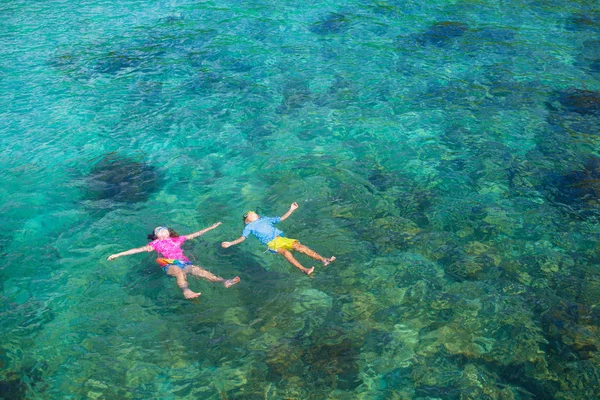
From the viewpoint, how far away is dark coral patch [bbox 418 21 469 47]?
1928 cm

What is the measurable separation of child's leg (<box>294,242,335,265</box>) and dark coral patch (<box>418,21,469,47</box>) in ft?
40.8

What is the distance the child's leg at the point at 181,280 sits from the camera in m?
9.49

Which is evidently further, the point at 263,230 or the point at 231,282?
the point at 263,230

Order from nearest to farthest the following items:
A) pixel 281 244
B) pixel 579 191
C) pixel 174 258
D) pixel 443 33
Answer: pixel 174 258 → pixel 281 244 → pixel 579 191 → pixel 443 33

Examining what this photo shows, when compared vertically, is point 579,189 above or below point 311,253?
above

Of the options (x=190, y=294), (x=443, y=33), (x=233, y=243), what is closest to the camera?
(x=190, y=294)

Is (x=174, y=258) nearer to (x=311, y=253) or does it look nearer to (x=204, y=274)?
(x=204, y=274)

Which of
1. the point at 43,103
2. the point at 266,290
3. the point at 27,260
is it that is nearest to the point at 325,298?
the point at 266,290

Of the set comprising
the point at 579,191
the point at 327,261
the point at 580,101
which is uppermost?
the point at 580,101

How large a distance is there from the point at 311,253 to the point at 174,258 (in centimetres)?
289

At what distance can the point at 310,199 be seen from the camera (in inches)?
478

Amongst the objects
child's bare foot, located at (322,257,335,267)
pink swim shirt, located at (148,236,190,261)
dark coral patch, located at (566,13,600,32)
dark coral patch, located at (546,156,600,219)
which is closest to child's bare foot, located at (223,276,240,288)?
pink swim shirt, located at (148,236,190,261)

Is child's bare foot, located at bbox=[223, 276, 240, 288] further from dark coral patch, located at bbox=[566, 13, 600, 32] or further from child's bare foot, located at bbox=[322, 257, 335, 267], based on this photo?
dark coral patch, located at bbox=[566, 13, 600, 32]

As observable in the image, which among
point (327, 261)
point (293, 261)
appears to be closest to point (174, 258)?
point (293, 261)
